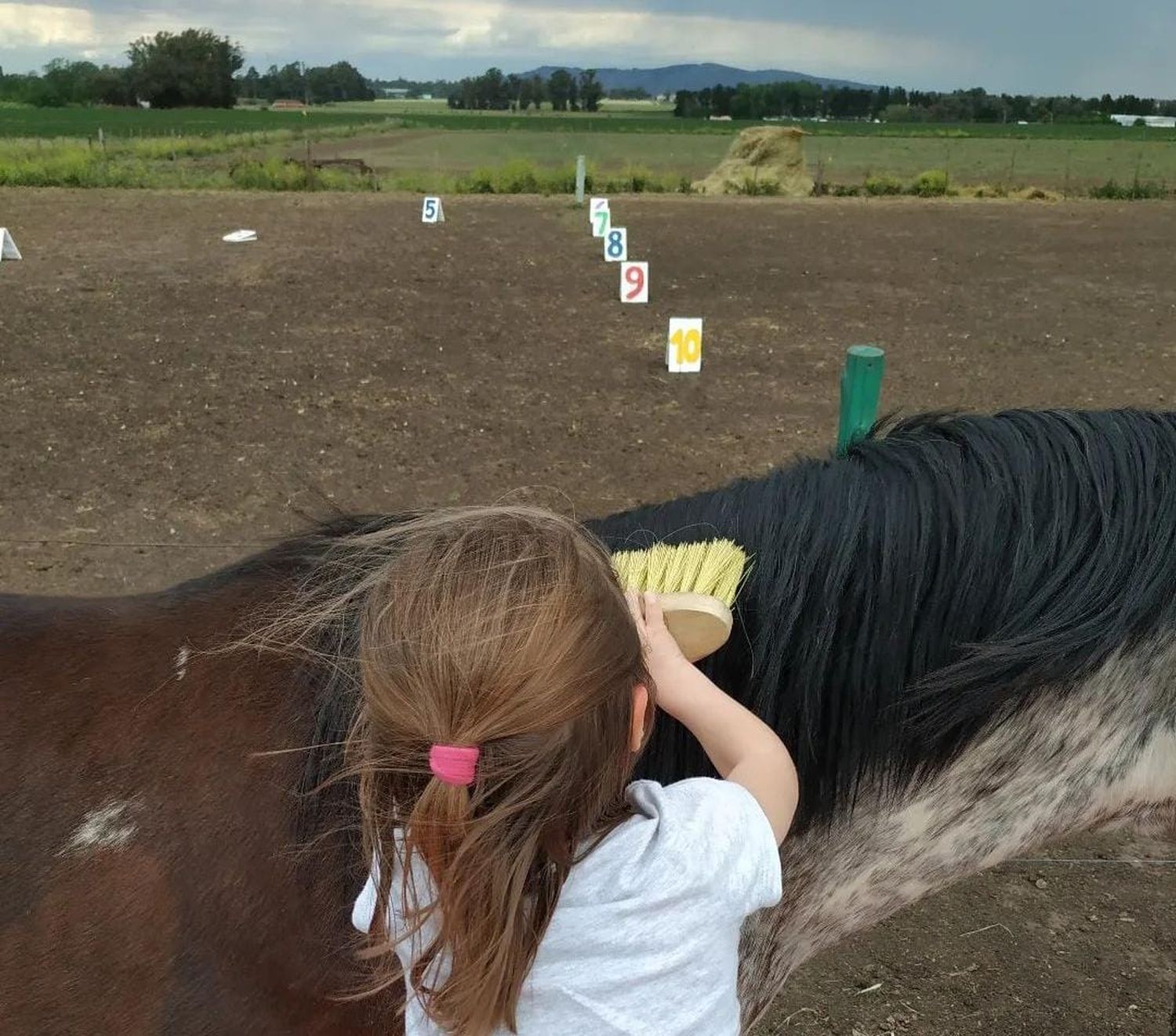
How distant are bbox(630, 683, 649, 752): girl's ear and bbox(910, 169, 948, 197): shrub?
24186 mm

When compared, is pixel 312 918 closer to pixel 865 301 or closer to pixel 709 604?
pixel 709 604

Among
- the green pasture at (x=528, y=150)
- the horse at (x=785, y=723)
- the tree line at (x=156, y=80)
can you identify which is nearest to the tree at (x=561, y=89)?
the tree line at (x=156, y=80)

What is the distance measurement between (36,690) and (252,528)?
392cm

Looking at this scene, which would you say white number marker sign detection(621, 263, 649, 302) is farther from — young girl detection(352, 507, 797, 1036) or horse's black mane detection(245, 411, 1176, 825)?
young girl detection(352, 507, 797, 1036)

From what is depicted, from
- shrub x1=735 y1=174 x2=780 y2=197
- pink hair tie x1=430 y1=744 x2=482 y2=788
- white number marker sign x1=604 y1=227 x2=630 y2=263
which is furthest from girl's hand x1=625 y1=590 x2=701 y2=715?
shrub x1=735 y1=174 x2=780 y2=197

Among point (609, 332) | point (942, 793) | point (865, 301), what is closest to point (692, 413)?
point (609, 332)

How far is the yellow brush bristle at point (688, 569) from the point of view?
137 cm

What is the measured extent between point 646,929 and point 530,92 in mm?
115243

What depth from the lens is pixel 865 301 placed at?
1120 cm

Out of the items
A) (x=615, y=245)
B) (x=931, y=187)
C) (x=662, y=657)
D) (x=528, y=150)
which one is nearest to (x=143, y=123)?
(x=528, y=150)

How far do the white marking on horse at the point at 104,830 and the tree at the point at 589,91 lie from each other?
110 meters

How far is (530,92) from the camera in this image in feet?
347

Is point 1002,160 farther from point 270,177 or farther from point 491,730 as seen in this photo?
point 491,730

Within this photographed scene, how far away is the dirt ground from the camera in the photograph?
2896 mm
